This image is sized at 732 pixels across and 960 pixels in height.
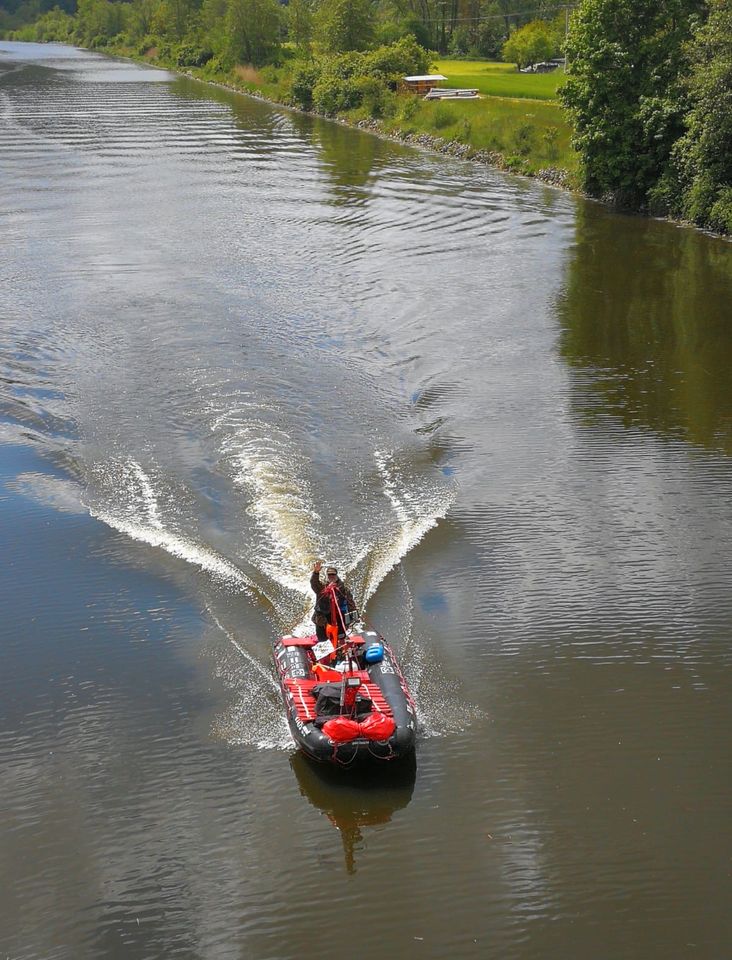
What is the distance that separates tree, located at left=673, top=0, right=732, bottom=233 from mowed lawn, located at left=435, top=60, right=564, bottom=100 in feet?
68.4

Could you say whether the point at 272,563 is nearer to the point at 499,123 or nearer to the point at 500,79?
the point at 499,123

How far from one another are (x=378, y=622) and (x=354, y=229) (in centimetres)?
2532

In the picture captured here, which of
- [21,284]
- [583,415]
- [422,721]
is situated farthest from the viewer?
[21,284]

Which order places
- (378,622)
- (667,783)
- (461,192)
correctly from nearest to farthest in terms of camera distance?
(667,783) < (378,622) < (461,192)

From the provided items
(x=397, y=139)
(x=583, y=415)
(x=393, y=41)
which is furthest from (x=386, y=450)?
(x=393, y=41)

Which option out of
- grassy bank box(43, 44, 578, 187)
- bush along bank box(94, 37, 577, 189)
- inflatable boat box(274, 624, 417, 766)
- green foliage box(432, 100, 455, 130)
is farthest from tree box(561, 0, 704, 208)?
inflatable boat box(274, 624, 417, 766)

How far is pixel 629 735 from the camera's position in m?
14.4

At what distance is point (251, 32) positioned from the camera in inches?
3701

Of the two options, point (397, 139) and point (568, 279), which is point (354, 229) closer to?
point (568, 279)

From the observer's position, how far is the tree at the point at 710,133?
35344mm

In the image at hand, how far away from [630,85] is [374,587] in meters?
30.2

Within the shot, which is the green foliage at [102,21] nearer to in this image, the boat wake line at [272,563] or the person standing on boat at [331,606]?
the boat wake line at [272,563]

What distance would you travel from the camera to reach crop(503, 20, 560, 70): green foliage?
267 feet

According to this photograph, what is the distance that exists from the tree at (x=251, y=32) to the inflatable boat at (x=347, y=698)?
8760cm
